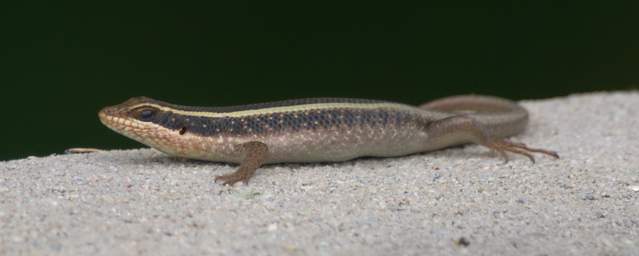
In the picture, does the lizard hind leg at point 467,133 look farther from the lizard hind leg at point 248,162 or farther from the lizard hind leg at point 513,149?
the lizard hind leg at point 248,162

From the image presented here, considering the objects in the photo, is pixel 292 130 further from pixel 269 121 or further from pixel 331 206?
pixel 331 206

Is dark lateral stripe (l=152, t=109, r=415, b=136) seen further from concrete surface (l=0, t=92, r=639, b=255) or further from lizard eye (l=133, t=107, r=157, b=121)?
concrete surface (l=0, t=92, r=639, b=255)

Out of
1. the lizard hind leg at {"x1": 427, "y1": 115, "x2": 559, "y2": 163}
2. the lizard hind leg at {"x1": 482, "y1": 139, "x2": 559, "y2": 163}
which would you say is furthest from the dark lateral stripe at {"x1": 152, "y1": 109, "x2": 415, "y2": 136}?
the lizard hind leg at {"x1": 482, "y1": 139, "x2": 559, "y2": 163}

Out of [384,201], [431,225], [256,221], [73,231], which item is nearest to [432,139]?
[384,201]

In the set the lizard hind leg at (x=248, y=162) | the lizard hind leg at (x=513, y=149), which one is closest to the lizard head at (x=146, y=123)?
the lizard hind leg at (x=248, y=162)

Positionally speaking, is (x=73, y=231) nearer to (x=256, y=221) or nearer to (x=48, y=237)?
(x=48, y=237)

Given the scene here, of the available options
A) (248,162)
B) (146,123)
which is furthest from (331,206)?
(146,123)
